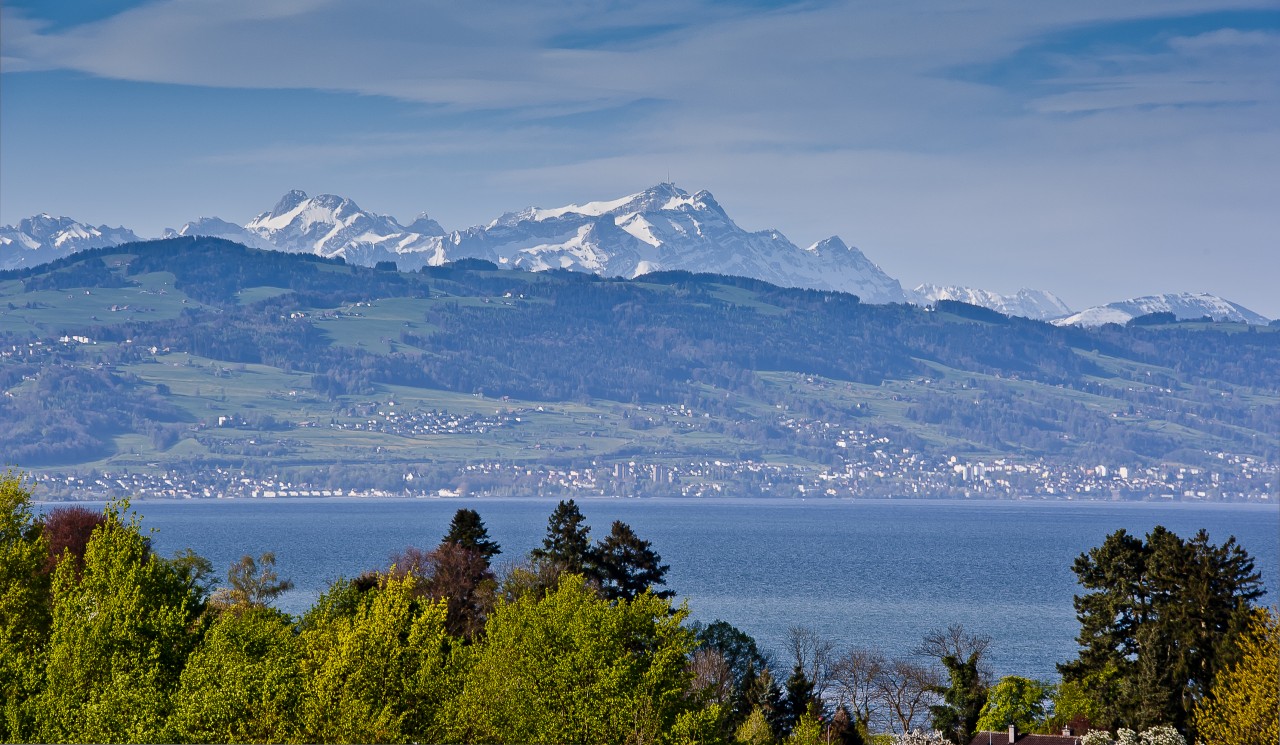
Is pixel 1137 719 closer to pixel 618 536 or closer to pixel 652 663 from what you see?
pixel 652 663

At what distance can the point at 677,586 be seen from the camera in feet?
438

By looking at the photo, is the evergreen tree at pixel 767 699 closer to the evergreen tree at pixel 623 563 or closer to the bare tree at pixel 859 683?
the evergreen tree at pixel 623 563

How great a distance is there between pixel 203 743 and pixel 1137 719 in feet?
91.8

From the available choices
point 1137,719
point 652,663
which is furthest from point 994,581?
point 652,663

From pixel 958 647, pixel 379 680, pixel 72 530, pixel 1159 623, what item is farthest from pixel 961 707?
pixel 379 680

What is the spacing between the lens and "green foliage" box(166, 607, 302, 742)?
2639 cm

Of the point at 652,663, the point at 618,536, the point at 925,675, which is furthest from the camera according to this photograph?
the point at 925,675

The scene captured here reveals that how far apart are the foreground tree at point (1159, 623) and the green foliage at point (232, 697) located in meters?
25.5

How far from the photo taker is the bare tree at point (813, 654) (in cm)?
7722

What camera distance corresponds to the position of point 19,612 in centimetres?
3238

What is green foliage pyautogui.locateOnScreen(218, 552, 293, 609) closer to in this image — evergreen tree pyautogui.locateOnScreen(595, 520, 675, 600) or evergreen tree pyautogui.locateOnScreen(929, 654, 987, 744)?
evergreen tree pyautogui.locateOnScreen(595, 520, 675, 600)

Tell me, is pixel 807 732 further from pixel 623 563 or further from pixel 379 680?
pixel 379 680

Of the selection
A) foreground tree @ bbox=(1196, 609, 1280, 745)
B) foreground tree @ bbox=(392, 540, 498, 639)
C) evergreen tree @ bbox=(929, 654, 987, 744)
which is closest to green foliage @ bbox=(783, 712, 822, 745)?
evergreen tree @ bbox=(929, 654, 987, 744)

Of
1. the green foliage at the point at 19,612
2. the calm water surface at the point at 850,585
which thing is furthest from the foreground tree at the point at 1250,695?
the calm water surface at the point at 850,585
